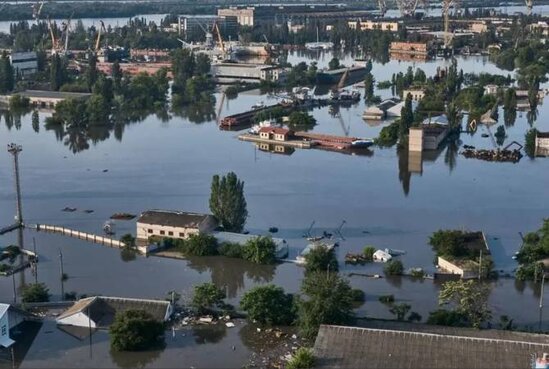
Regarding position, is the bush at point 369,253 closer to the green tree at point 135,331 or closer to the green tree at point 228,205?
the green tree at point 228,205

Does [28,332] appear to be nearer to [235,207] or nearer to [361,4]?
[235,207]

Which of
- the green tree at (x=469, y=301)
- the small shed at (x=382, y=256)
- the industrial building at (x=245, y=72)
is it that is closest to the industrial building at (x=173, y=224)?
the small shed at (x=382, y=256)

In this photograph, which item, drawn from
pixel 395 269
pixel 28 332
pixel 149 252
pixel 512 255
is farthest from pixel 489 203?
pixel 28 332

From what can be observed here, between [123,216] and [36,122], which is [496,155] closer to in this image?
[123,216]

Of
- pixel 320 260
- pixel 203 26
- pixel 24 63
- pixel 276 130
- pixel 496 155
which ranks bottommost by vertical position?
pixel 320 260

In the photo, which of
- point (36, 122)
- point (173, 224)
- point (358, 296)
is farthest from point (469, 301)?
point (36, 122)

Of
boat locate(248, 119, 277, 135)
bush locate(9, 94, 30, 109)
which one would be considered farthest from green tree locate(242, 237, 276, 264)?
bush locate(9, 94, 30, 109)
